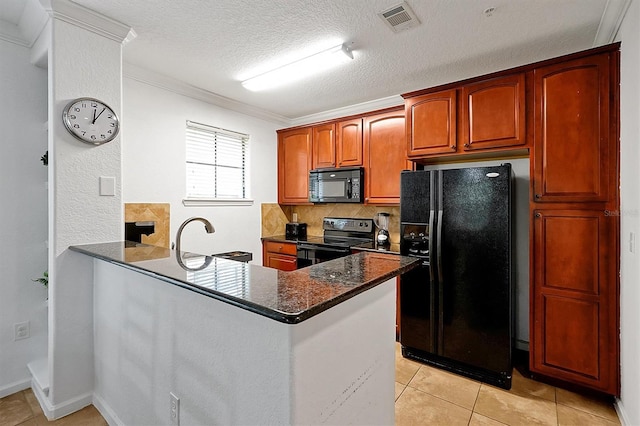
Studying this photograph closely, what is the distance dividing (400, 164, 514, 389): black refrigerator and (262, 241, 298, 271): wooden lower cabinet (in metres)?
1.38

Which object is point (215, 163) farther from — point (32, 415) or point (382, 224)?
point (32, 415)

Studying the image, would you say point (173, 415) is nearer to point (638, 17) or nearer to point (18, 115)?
point (18, 115)

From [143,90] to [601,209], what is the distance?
366cm

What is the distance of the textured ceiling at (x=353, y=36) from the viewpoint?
6.19ft

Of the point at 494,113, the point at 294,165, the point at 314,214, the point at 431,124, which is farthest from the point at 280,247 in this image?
the point at 494,113

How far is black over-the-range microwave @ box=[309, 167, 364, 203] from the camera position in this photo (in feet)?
11.4

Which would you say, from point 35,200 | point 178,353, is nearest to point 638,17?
point 178,353

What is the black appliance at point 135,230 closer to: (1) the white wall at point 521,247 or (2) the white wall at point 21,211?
(2) the white wall at point 21,211

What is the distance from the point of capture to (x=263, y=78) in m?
2.84

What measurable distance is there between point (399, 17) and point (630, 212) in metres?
1.76

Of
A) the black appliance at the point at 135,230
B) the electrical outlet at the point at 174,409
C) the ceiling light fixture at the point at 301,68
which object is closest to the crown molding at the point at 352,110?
the ceiling light fixture at the point at 301,68

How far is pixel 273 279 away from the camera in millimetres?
1217

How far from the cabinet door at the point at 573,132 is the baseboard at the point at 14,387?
3852mm

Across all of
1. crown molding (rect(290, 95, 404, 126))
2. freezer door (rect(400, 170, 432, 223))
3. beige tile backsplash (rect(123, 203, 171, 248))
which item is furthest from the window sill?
freezer door (rect(400, 170, 432, 223))
